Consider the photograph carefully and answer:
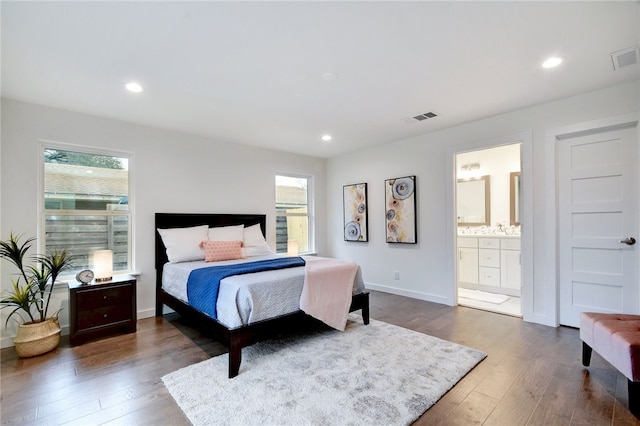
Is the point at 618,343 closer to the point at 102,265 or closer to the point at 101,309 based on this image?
the point at 101,309

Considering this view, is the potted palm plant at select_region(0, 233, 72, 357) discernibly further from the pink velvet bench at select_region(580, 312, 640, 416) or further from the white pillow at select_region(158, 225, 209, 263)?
the pink velvet bench at select_region(580, 312, 640, 416)

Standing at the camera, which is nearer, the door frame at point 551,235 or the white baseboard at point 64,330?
the white baseboard at point 64,330

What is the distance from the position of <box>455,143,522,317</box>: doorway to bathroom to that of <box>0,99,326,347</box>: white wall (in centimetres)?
298

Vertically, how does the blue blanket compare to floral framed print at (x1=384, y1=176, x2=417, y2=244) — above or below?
below

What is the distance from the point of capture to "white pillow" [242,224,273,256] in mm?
4248

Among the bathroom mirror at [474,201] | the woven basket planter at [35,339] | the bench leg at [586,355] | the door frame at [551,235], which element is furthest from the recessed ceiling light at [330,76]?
the bathroom mirror at [474,201]

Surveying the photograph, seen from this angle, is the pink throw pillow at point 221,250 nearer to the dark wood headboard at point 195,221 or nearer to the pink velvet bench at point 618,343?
the dark wood headboard at point 195,221

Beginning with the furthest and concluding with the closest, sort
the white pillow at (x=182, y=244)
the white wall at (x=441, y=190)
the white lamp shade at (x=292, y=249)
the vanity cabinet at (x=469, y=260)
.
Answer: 1. the vanity cabinet at (x=469, y=260)
2. the white lamp shade at (x=292, y=249)
3. the white pillow at (x=182, y=244)
4. the white wall at (x=441, y=190)

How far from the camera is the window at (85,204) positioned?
322cm

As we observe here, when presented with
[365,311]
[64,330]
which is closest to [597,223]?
[365,311]

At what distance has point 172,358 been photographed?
8.42 ft

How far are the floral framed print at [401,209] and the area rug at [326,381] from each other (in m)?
1.88

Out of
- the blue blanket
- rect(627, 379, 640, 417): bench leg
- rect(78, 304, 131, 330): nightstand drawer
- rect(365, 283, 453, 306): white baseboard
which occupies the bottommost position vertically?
rect(365, 283, 453, 306): white baseboard

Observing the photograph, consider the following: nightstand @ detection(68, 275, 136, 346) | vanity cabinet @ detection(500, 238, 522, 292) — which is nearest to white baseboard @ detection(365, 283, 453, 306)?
vanity cabinet @ detection(500, 238, 522, 292)
